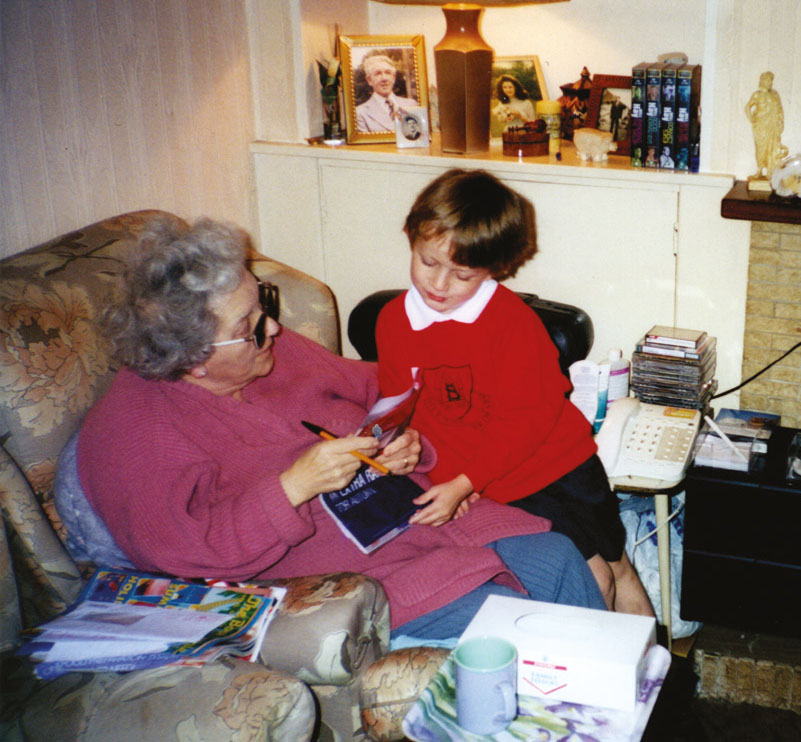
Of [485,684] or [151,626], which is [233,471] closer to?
[151,626]

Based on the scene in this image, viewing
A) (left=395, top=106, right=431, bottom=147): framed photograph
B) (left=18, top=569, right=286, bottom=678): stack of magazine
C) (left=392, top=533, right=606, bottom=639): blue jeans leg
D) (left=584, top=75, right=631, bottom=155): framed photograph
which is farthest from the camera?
(left=395, top=106, right=431, bottom=147): framed photograph

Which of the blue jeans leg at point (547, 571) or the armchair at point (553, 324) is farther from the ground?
the armchair at point (553, 324)

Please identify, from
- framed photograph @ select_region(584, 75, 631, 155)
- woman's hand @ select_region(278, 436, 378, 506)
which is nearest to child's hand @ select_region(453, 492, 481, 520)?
woman's hand @ select_region(278, 436, 378, 506)

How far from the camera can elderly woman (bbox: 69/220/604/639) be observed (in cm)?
160

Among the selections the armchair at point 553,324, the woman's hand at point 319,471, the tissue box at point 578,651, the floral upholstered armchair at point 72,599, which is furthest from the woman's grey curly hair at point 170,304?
the armchair at point 553,324

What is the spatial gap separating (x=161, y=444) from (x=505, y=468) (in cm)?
72

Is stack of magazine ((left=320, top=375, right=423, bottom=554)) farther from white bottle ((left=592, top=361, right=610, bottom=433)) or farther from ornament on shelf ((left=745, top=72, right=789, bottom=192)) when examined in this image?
ornament on shelf ((left=745, top=72, right=789, bottom=192))

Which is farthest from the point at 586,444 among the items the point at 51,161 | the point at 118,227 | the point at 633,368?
the point at 51,161

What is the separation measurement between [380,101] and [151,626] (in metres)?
1.81

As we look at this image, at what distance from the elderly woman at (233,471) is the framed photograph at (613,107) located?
1.22 metres

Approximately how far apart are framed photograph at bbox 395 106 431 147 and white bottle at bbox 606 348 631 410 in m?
0.85

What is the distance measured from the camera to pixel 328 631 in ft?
4.82

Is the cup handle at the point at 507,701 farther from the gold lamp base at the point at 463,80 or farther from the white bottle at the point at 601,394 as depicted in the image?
the gold lamp base at the point at 463,80

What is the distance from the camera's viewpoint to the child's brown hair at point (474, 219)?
1839 millimetres
